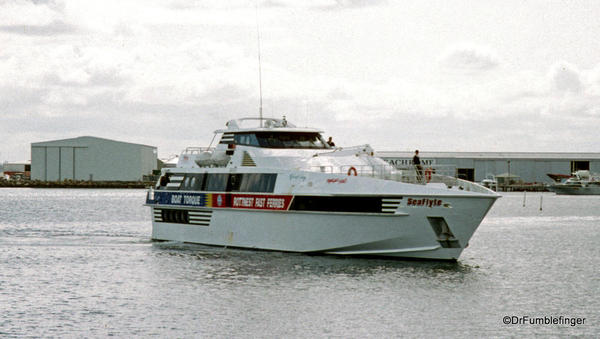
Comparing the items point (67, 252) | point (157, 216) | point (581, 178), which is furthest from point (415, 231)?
point (581, 178)

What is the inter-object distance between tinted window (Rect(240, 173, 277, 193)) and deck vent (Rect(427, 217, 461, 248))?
5.79 metres

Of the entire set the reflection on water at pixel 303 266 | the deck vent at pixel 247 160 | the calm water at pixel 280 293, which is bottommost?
the calm water at pixel 280 293

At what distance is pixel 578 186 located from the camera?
392 feet

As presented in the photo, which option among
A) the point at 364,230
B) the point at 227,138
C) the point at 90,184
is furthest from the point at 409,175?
the point at 90,184

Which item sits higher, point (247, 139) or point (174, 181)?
point (247, 139)

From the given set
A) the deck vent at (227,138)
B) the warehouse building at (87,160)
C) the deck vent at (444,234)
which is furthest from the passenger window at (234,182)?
the warehouse building at (87,160)

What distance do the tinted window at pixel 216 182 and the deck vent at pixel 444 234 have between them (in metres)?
8.27

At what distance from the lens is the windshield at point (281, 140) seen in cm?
2919

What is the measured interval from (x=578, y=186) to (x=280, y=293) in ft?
352

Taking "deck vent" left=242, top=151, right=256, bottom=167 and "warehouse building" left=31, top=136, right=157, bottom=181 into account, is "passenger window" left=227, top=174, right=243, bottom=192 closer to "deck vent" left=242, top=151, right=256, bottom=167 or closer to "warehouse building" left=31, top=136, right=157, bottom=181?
"deck vent" left=242, top=151, right=256, bottom=167

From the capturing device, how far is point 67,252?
31.9m

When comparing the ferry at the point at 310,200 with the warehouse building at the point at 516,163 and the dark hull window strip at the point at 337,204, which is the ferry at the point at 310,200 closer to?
the dark hull window strip at the point at 337,204

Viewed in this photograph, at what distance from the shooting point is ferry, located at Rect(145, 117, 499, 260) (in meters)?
24.5

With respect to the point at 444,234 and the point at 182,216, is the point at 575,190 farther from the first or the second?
the point at 444,234
